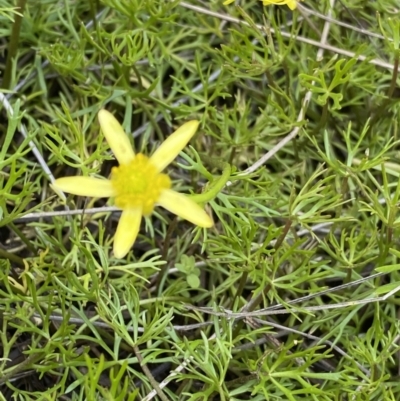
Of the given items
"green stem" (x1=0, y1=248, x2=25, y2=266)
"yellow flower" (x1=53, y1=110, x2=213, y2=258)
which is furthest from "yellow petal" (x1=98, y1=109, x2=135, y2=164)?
"green stem" (x1=0, y1=248, x2=25, y2=266)

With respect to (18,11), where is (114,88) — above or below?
below

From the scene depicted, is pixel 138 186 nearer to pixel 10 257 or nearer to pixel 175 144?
pixel 175 144

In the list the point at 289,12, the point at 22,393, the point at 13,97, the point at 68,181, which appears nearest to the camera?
the point at 68,181

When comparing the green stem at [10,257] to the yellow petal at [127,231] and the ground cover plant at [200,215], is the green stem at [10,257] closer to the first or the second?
the ground cover plant at [200,215]

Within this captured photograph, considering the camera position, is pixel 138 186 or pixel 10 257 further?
pixel 10 257

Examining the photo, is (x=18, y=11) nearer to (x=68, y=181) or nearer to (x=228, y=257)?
(x=68, y=181)

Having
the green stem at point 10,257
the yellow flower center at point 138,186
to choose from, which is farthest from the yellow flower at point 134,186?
the green stem at point 10,257

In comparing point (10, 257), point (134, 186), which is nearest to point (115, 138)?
point (134, 186)

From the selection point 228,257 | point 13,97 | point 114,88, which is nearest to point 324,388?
point 228,257
